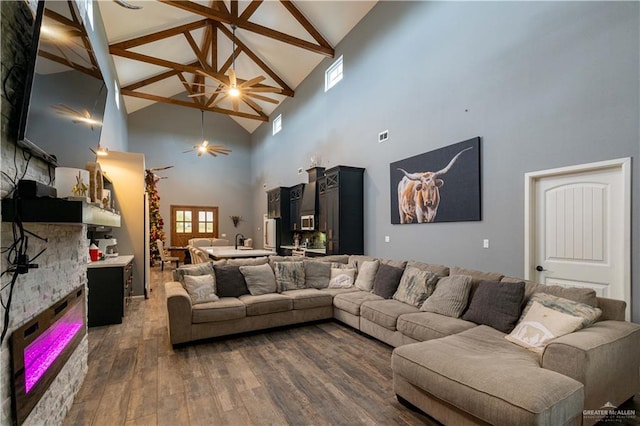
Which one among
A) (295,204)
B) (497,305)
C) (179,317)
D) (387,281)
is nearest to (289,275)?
(387,281)

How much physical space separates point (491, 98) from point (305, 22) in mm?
4691

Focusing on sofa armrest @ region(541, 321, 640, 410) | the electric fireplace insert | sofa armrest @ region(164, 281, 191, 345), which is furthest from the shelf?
sofa armrest @ region(541, 321, 640, 410)

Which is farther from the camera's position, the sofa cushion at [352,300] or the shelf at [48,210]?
the sofa cushion at [352,300]

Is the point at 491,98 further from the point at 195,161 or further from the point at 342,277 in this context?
the point at 195,161

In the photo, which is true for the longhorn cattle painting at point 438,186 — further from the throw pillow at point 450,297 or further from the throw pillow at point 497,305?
the throw pillow at point 497,305

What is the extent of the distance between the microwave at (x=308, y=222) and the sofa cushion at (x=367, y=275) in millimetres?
2860

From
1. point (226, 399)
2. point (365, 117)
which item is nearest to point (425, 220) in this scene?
point (365, 117)

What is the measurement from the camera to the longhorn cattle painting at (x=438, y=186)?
4105 millimetres

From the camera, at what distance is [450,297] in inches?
127

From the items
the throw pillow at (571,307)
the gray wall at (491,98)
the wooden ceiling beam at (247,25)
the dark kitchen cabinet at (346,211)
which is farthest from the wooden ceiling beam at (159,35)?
the throw pillow at (571,307)

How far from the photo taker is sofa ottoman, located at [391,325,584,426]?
162 cm

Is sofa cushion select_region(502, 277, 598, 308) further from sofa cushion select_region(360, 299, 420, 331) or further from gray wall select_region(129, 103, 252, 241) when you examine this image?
gray wall select_region(129, 103, 252, 241)

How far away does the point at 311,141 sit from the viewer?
27.4ft

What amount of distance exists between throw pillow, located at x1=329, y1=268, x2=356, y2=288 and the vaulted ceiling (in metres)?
4.00
